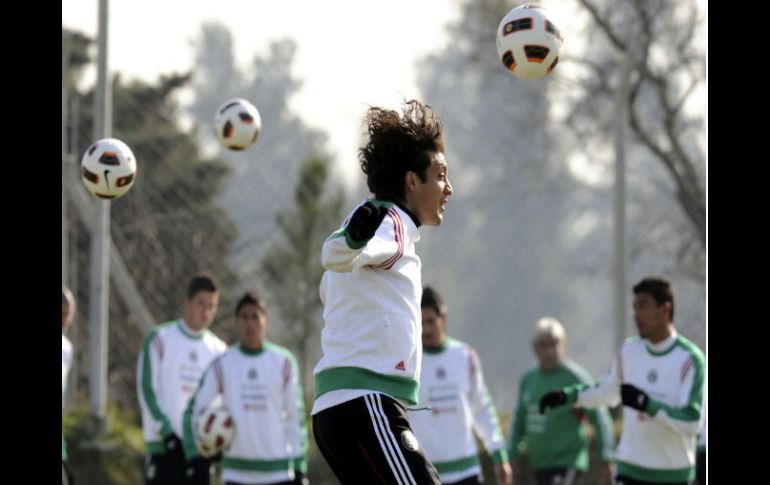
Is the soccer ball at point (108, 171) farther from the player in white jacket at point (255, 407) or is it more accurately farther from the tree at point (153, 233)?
the tree at point (153, 233)

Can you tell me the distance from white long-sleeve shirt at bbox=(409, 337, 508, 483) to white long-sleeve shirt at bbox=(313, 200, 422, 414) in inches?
151

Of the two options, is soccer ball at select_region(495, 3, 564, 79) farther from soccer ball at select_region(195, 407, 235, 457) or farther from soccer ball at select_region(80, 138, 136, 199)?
soccer ball at select_region(195, 407, 235, 457)

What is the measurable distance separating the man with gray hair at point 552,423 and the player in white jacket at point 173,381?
7.99ft

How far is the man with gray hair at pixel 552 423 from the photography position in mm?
10328

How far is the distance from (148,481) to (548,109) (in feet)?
18.5

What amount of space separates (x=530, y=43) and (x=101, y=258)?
263 inches

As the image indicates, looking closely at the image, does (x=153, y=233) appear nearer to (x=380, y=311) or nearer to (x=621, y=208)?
(x=621, y=208)

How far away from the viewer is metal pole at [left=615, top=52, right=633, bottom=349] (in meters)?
11.7

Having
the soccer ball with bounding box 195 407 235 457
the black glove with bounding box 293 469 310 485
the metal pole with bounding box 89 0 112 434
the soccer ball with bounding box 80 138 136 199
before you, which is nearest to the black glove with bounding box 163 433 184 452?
the soccer ball with bounding box 195 407 235 457

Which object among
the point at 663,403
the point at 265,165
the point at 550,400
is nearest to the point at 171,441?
the point at 550,400

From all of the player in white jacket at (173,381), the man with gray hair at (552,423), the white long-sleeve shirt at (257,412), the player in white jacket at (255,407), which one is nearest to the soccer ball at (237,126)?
the player in white jacket at (255,407)

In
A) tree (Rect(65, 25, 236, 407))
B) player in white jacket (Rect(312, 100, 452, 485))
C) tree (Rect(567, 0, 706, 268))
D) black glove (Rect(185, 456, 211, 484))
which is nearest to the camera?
player in white jacket (Rect(312, 100, 452, 485))

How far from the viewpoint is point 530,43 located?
648cm
